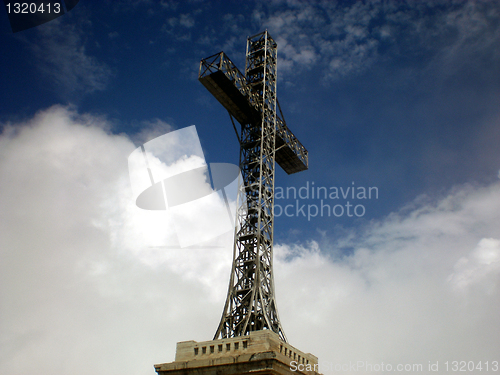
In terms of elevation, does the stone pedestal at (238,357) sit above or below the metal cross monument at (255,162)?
below

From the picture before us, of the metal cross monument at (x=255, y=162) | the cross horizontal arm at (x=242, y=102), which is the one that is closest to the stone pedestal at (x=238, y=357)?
the metal cross monument at (x=255, y=162)

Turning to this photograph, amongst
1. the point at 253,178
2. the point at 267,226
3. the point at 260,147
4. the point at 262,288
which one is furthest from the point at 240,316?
the point at 260,147

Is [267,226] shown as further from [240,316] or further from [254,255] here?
[240,316]

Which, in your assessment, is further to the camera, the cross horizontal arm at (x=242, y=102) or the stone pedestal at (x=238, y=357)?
the cross horizontal arm at (x=242, y=102)

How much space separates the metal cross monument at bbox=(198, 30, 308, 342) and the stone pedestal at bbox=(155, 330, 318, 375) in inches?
81.5

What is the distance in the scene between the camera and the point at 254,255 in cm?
3369

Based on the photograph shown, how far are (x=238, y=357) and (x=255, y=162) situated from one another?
55.9 feet

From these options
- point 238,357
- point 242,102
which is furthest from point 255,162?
point 238,357

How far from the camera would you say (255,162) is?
123 ft

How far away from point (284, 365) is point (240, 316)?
584cm

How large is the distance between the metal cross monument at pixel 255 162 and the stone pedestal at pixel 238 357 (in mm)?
2070

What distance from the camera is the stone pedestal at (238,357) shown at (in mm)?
25672

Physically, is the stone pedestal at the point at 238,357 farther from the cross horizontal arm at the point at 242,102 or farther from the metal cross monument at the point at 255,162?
the cross horizontal arm at the point at 242,102

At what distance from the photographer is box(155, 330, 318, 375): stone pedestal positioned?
84.2 ft
